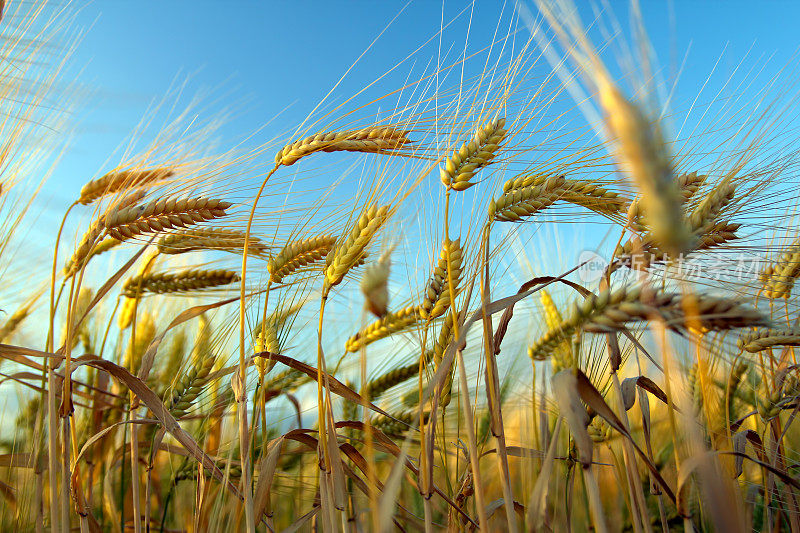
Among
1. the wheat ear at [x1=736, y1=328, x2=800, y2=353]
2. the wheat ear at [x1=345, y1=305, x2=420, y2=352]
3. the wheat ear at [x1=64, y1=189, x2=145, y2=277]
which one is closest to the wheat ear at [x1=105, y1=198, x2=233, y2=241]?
the wheat ear at [x1=64, y1=189, x2=145, y2=277]

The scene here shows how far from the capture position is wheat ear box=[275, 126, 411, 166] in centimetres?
158

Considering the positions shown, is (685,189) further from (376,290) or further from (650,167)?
(376,290)

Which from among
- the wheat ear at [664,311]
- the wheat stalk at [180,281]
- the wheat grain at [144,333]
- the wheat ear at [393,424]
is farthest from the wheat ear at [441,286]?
the wheat grain at [144,333]

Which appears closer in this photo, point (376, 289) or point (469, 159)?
point (376, 289)

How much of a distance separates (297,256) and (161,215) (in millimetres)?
447

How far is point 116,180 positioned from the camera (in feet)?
6.48

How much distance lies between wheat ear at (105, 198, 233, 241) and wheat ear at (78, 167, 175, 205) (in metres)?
0.30

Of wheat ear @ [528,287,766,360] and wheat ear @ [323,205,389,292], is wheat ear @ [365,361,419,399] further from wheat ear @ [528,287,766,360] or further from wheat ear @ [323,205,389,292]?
wheat ear @ [528,287,766,360]

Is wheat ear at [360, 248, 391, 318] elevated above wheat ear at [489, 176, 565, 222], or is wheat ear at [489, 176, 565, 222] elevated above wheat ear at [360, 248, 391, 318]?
wheat ear at [489, 176, 565, 222]

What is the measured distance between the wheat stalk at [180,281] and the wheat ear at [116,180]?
0.35 meters

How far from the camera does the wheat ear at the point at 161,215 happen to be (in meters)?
1.63

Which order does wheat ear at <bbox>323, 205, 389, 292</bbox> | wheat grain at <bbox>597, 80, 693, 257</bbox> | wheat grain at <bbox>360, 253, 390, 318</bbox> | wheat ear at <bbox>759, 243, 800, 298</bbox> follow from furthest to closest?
wheat ear at <bbox>759, 243, 800, 298</bbox>
wheat ear at <bbox>323, 205, 389, 292</bbox>
wheat grain at <bbox>360, 253, 390, 318</bbox>
wheat grain at <bbox>597, 80, 693, 257</bbox>

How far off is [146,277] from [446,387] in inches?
58.0

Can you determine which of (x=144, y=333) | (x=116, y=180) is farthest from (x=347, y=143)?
(x=144, y=333)
